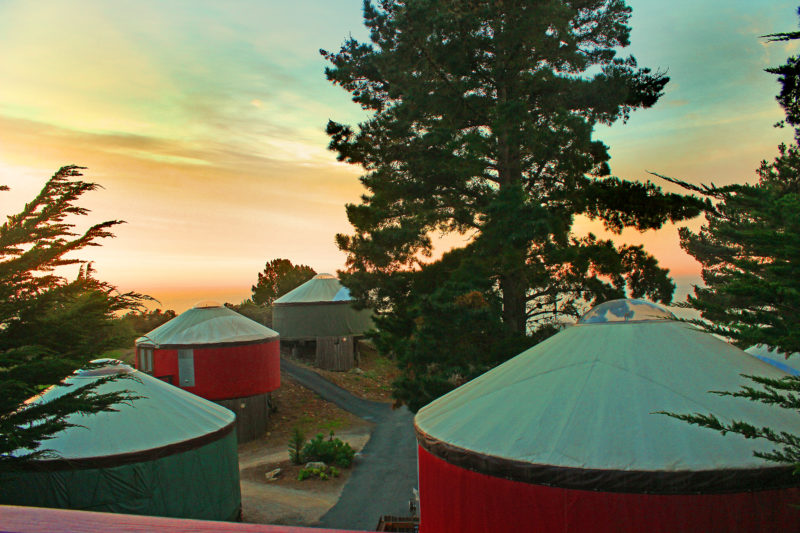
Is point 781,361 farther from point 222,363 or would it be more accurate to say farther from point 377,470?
point 222,363

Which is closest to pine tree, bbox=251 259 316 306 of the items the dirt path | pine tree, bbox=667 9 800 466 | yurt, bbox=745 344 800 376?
the dirt path

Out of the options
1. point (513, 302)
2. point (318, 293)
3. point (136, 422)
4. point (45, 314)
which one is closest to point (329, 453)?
point (513, 302)

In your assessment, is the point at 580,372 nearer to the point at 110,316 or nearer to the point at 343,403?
the point at 110,316

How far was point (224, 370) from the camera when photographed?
766 inches

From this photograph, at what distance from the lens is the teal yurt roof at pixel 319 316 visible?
2969cm

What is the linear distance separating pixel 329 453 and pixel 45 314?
33.2 feet

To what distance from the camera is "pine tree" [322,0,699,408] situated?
1295 cm

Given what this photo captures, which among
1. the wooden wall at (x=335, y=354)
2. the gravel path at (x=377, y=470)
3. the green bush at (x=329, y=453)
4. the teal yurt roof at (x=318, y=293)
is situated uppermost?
the teal yurt roof at (x=318, y=293)

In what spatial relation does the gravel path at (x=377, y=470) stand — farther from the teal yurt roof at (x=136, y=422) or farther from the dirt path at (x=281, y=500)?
the teal yurt roof at (x=136, y=422)

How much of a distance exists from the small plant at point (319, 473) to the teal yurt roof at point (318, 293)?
15.5 metres

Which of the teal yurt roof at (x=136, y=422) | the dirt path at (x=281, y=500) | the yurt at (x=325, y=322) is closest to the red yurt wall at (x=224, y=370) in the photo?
the dirt path at (x=281, y=500)

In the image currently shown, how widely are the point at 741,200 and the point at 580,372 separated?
10.4 feet

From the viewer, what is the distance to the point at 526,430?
619 cm

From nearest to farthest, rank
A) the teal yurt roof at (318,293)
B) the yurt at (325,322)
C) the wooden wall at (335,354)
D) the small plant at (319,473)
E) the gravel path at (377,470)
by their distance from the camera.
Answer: the gravel path at (377,470)
the small plant at (319,473)
the wooden wall at (335,354)
the yurt at (325,322)
the teal yurt roof at (318,293)
